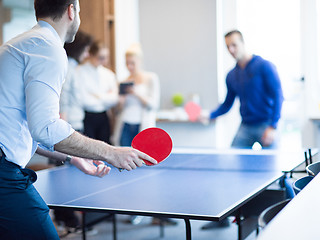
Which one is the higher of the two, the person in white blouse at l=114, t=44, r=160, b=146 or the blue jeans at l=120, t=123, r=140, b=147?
the person in white blouse at l=114, t=44, r=160, b=146

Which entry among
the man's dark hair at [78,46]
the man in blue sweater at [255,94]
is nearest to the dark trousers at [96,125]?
the man's dark hair at [78,46]

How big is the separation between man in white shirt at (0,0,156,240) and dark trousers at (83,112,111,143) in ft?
10.3

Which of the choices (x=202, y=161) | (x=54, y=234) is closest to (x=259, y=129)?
(x=202, y=161)

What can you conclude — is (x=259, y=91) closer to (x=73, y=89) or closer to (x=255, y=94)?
(x=255, y=94)

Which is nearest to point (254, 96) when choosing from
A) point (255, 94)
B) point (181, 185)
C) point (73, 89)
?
point (255, 94)

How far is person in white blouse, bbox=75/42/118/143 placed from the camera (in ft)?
15.6

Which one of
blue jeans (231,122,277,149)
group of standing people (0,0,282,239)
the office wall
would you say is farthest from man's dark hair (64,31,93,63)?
group of standing people (0,0,282,239)

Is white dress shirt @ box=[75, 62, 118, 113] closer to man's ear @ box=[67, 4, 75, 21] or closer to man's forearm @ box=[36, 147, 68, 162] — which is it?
man's forearm @ box=[36, 147, 68, 162]

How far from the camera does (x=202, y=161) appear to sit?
131 inches

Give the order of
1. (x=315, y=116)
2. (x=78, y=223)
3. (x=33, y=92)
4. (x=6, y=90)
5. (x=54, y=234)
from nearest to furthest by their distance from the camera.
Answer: (x=33, y=92) < (x=6, y=90) < (x=54, y=234) < (x=78, y=223) < (x=315, y=116)

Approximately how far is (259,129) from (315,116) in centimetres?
161

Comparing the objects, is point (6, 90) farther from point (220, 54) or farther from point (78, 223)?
point (220, 54)

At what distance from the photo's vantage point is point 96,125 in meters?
4.92

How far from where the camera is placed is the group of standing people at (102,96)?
4512mm
